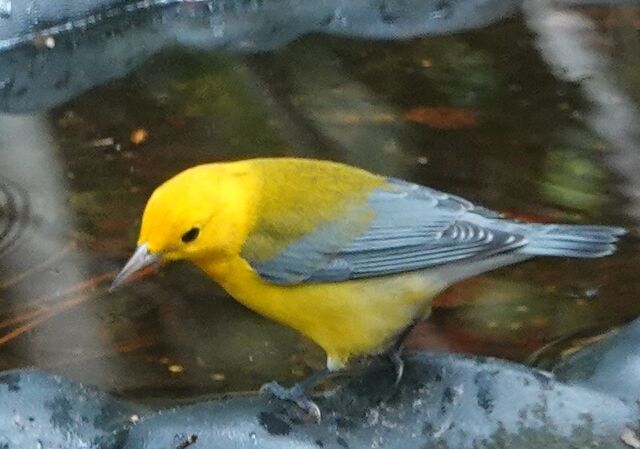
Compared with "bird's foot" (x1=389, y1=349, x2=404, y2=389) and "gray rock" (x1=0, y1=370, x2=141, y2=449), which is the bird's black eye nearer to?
"gray rock" (x1=0, y1=370, x2=141, y2=449)

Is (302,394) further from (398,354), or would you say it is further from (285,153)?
(285,153)

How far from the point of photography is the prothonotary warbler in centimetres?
287

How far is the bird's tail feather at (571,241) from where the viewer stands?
2.84 metres

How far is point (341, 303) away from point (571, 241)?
57 cm

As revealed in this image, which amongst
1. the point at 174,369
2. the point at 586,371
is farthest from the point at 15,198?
the point at 586,371

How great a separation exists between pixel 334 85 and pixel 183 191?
204 centimetres

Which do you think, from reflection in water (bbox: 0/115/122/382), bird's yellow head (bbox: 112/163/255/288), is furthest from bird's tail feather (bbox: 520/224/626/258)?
reflection in water (bbox: 0/115/122/382)

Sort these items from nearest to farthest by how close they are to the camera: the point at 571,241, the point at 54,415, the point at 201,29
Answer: the point at 54,415
the point at 571,241
the point at 201,29

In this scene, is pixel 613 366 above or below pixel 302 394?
below

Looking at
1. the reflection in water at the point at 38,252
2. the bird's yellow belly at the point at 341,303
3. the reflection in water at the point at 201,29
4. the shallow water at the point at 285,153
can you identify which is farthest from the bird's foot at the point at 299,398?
the reflection in water at the point at 201,29

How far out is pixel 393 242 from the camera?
9.80 ft

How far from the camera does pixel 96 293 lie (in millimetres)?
3631

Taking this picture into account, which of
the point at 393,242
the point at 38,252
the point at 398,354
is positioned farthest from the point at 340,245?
the point at 38,252

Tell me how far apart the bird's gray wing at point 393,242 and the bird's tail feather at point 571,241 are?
0.13 ft
